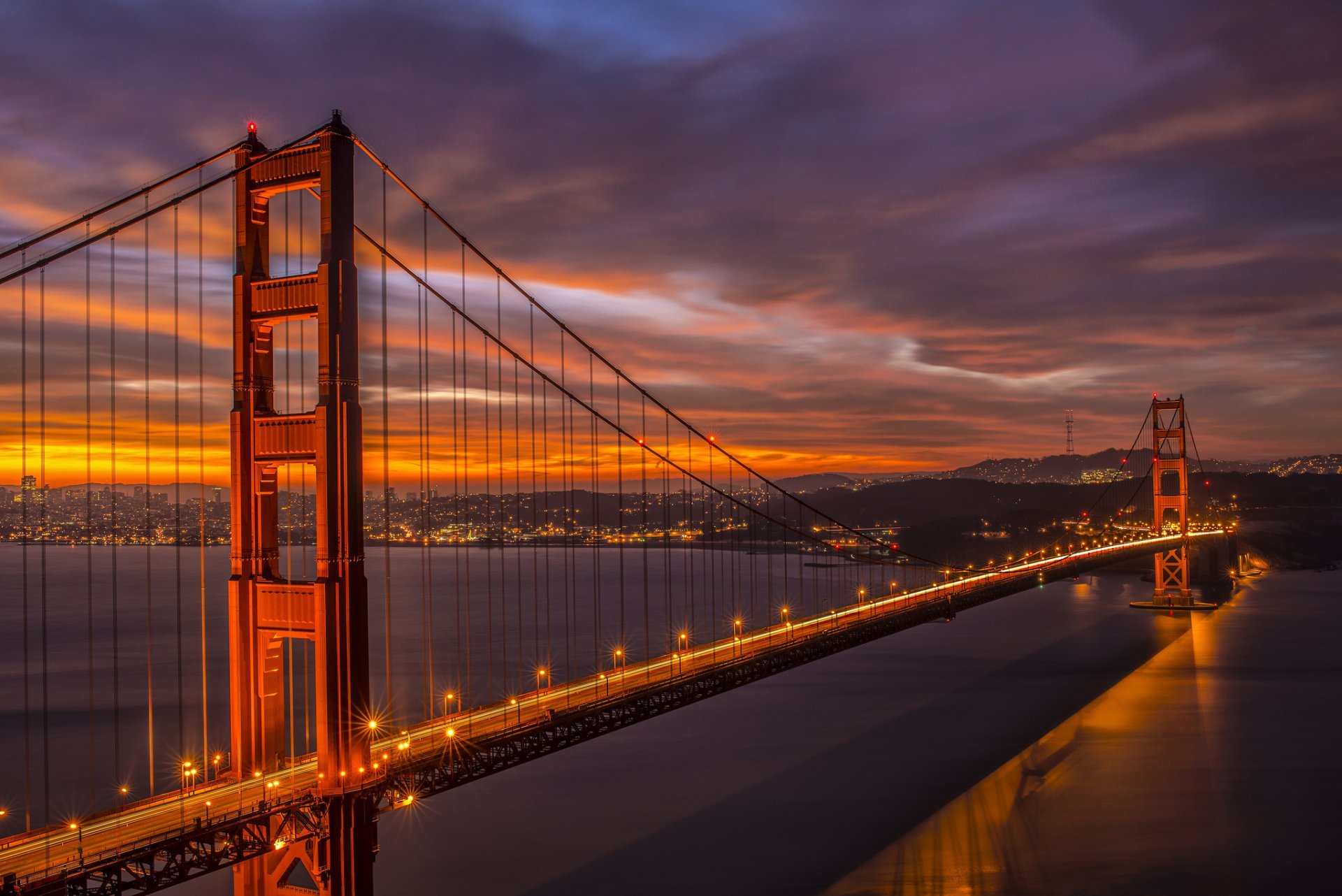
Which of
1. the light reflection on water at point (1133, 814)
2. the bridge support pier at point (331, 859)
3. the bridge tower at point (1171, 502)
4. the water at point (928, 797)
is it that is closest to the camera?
the bridge support pier at point (331, 859)

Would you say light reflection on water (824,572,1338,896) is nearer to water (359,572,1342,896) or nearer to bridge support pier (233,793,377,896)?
water (359,572,1342,896)

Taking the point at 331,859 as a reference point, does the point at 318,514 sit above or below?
above

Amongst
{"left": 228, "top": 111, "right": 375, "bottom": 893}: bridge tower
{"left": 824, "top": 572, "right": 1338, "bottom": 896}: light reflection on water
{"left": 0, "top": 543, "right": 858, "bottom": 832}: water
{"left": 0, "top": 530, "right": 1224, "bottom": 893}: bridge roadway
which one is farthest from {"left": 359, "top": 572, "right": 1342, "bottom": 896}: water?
{"left": 228, "top": 111, "right": 375, "bottom": 893}: bridge tower

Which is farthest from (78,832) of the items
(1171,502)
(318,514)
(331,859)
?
(1171,502)

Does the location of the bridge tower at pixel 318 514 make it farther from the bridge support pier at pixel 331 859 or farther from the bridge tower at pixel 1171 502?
the bridge tower at pixel 1171 502

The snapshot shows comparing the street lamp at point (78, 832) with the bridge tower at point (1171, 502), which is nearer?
the street lamp at point (78, 832)

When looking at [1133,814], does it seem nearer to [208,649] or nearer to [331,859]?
[331,859]

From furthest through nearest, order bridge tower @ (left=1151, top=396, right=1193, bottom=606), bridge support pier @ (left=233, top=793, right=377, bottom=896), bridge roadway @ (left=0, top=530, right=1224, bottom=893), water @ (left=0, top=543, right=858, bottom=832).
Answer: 1. bridge tower @ (left=1151, top=396, right=1193, bottom=606)
2. water @ (left=0, top=543, right=858, bottom=832)
3. bridge support pier @ (left=233, top=793, right=377, bottom=896)
4. bridge roadway @ (left=0, top=530, right=1224, bottom=893)

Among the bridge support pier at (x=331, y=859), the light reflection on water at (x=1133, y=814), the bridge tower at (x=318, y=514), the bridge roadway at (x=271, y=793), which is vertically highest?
the bridge tower at (x=318, y=514)

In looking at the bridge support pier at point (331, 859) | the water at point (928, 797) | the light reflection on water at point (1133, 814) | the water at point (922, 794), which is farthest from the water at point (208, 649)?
the light reflection on water at point (1133, 814)
